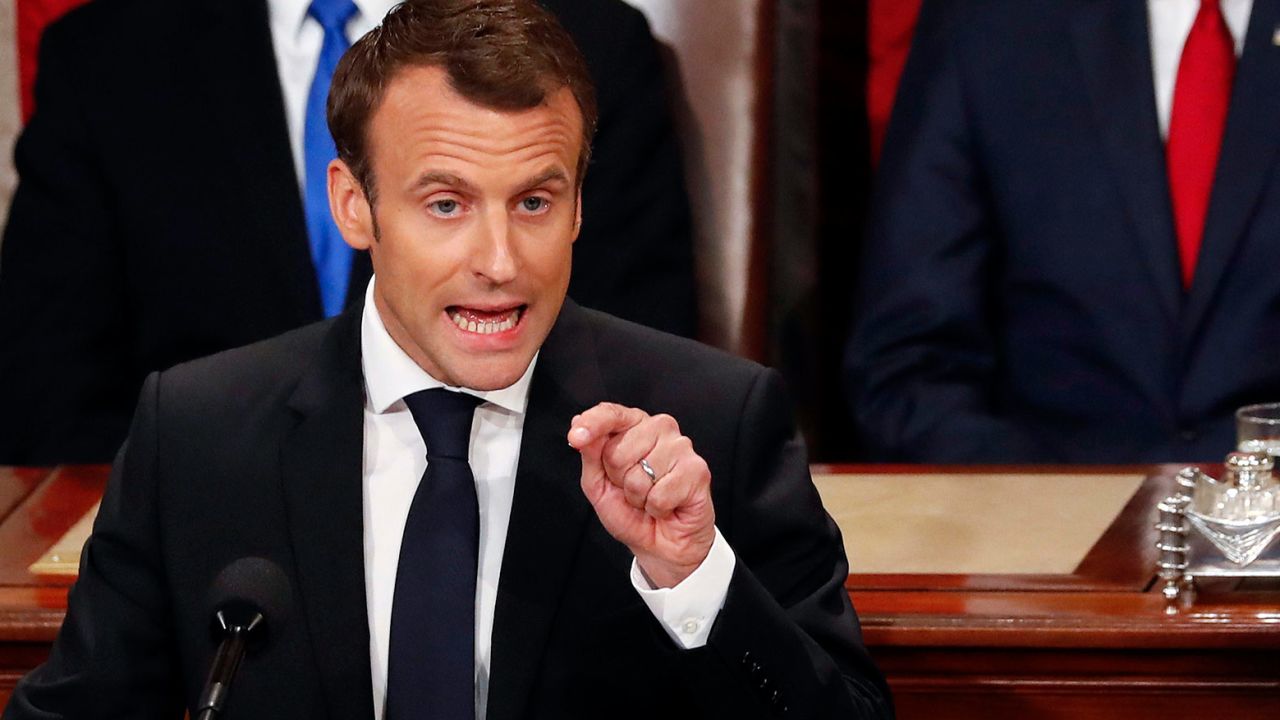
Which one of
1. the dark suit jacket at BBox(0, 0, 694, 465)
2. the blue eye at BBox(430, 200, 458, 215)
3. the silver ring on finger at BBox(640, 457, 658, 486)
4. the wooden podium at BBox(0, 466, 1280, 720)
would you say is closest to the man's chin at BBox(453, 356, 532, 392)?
the blue eye at BBox(430, 200, 458, 215)

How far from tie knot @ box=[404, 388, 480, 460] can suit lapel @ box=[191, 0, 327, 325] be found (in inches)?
35.2

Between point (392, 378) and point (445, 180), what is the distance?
192 millimetres

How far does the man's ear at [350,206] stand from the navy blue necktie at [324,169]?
89 cm

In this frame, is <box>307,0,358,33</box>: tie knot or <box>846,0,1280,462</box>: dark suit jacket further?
<box>307,0,358,33</box>: tie knot

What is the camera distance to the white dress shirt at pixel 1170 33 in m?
2.41

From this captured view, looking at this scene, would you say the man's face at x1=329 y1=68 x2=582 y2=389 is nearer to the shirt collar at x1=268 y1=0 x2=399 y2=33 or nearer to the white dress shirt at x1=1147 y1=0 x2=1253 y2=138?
the shirt collar at x1=268 y1=0 x2=399 y2=33

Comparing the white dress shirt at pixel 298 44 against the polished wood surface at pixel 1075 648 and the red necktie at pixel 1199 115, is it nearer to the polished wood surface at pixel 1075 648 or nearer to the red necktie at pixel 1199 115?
the red necktie at pixel 1199 115

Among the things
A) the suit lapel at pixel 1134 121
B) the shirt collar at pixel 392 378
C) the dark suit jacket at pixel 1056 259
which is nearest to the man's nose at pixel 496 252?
the shirt collar at pixel 392 378

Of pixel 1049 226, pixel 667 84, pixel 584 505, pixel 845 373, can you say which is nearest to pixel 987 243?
pixel 1049 226

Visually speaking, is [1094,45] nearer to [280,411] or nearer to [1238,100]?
[1238,100]

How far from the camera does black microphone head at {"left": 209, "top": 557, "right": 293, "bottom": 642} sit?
1.28 m

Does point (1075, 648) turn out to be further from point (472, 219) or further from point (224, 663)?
point (224, 663)

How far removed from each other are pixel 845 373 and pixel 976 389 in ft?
0.58

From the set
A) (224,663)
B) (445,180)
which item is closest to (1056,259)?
(445,180)
